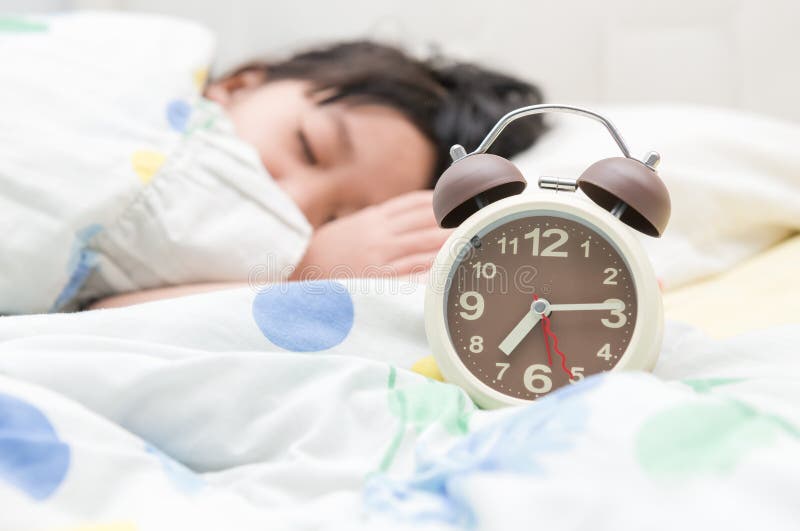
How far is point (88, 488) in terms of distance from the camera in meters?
0.45

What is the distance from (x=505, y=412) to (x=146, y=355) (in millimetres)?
268

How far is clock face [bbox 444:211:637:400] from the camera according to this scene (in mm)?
594

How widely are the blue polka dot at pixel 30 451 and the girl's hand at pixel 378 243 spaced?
44cm

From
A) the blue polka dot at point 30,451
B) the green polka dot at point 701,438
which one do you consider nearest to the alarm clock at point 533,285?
the green polka dot at point 701,438

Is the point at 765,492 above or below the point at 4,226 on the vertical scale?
above

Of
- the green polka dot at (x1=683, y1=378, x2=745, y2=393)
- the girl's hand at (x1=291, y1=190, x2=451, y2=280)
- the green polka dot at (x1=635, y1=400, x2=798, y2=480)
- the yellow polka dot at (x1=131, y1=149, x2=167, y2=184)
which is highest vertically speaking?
the green polka dot at (x1=635, y1=400, x2=798, y2=480)

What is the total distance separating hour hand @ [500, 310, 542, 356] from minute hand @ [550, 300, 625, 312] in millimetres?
16

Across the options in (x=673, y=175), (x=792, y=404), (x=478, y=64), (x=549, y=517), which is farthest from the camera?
(x=478, y=64)

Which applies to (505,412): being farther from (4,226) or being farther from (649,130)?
(649,130)

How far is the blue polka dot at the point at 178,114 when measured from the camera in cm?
94

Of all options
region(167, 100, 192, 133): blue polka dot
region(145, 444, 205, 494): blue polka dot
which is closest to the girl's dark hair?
region(167, 100, 192, 133): blue polka dot

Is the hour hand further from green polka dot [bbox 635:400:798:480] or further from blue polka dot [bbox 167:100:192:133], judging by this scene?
blue polka dot [bbox 167:100:192:133]

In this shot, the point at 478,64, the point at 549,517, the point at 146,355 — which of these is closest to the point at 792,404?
the point at 549,517

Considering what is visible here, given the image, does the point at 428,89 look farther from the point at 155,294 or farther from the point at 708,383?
the point at 708,383
